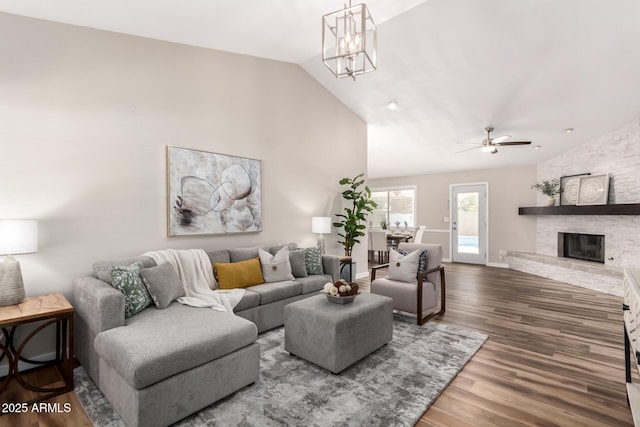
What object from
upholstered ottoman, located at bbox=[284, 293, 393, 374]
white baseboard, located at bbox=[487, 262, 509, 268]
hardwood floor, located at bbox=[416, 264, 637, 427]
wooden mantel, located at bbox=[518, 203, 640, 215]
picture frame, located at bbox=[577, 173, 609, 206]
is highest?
picture frame, located at bbox=[577, 173, 609, 206]

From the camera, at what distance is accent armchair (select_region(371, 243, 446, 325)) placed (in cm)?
364

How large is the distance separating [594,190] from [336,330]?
6.02 metres

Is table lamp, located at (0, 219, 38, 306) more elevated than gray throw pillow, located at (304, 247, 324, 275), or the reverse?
table lamp, located at (0, 219, 38, 306)

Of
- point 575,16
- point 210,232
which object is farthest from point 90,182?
point 575,16

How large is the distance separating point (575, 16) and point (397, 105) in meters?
2.47

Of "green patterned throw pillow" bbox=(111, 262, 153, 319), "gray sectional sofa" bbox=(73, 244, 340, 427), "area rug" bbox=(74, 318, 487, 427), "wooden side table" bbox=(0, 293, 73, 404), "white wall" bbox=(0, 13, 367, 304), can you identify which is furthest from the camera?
"white wall" bbox=(0, 13, 367, 304)

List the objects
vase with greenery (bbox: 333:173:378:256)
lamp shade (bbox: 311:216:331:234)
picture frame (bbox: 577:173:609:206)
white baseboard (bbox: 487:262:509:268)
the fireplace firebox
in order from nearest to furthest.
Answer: lamp shade (bbox: 311:216:331:234), vase with greenery (bbox: 333:173:378:256), picture frame (bbox: 577:173:609:206), the fireplace firebox, white baseboard (bbox: 487:262:509:268)

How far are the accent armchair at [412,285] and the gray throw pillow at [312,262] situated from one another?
784 mm

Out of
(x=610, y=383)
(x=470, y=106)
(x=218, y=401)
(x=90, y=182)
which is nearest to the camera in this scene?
(x=218, y=401)

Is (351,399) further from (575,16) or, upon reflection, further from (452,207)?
(452,207)

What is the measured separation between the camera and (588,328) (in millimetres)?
3543

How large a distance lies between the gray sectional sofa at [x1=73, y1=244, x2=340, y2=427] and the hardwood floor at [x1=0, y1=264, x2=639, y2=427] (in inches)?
16.1

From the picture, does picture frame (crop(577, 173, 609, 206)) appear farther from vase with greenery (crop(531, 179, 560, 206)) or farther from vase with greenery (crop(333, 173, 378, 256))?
vase with greenery (crop(333, 173, 378, 256))

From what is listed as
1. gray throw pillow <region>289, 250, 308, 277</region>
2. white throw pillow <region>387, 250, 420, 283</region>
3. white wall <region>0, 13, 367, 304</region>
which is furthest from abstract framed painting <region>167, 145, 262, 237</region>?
white throw pillow <region>387, 250, 420, 283</region>
